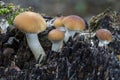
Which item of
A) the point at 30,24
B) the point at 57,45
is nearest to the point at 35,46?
the point at 57,45

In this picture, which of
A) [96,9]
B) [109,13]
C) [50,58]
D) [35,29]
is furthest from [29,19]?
[96,9]

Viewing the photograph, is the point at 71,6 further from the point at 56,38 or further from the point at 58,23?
the point at 56,38

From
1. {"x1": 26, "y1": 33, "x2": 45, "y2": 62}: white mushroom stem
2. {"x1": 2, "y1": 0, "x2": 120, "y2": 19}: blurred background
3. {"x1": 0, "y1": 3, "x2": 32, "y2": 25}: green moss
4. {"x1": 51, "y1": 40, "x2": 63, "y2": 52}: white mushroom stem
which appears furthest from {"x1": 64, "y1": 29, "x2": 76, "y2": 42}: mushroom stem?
{"x1": 2, "y1": 0, "x2": 120, "y2": 19}: blurred background

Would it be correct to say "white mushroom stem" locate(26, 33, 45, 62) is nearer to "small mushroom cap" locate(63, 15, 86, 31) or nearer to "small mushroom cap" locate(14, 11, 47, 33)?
"small mushroom cap" locate(14, 11, 47, 33)

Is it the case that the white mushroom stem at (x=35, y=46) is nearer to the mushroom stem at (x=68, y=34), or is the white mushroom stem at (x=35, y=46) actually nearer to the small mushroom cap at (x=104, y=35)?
the mushroom stem at (x=68, y=34)

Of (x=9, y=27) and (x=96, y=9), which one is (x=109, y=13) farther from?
(x=96, y=9)

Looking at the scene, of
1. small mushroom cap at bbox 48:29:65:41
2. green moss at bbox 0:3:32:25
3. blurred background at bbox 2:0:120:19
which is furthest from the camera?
blurred background at bbox 2:0:120:19

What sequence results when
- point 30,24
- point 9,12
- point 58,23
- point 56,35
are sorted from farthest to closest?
point 9,12 < point 58,23 < point 56,35 < point 30,24
